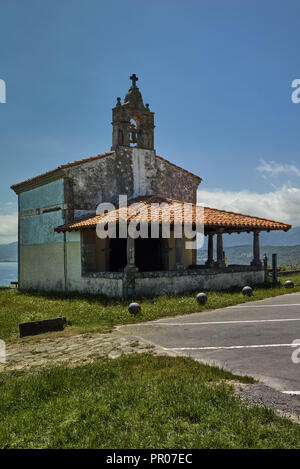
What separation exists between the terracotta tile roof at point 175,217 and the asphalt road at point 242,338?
4.62m

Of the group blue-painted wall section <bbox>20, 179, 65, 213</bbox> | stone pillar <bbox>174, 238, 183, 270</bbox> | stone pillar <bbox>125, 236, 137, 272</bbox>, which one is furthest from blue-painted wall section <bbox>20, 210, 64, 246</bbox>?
stone pillar <bbox>174, 238, 183, 270</bbox>

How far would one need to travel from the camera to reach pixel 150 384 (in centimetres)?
521

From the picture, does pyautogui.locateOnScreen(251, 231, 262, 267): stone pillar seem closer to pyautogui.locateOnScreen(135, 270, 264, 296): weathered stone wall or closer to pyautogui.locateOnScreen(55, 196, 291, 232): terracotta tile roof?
pyautogui.locateOnScreen(55, 196, 291, 232): terracotta tile roof

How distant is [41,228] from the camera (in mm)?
20797

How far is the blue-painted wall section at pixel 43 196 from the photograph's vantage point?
18.9 m

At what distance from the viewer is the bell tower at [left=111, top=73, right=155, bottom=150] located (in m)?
20.1

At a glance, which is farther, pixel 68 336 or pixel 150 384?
pixel 68 336

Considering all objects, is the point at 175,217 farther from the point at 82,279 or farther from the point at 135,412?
the point at 135,412

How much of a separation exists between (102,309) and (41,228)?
10111 mm

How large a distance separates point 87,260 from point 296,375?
1302cm

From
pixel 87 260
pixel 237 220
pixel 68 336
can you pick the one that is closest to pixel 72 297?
pixel 87 260

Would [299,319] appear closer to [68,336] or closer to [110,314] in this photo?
[110,314]
